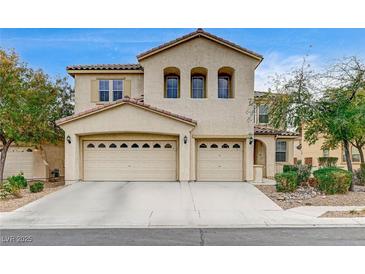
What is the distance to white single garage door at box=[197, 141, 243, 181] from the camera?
53.8 feet

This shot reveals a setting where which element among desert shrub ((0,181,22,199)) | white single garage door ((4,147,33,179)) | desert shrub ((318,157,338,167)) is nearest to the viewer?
desert shrub ((0,181,22,199))

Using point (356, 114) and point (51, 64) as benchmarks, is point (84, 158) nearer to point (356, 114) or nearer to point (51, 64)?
point (51, 64)

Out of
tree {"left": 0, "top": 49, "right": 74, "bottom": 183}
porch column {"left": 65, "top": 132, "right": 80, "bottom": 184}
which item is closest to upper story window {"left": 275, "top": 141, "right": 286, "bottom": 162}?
porch column {"left": 65, "top": 132, "right": 80, "bottom": 184}

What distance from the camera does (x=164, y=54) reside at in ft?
54.7

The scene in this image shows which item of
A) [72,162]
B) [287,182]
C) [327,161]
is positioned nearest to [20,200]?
[72,162]

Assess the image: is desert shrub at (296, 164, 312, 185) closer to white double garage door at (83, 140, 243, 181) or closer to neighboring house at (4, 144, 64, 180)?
white double garage door at (83, 140, 243, 181)

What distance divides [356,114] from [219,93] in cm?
736

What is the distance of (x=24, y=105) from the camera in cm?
1559

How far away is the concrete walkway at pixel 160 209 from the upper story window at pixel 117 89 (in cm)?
593

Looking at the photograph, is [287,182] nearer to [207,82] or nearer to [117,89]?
[207,82]

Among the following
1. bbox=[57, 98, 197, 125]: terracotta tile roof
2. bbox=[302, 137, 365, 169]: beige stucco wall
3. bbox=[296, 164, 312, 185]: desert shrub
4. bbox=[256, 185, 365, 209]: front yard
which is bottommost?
bbox=[256, 185, 365, 209]: front yard

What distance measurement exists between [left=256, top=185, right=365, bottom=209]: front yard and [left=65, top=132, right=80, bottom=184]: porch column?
386 inches

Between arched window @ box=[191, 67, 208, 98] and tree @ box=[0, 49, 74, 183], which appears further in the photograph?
arched window @ box=[191, 67, 208, 98]

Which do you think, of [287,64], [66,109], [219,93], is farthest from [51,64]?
[287,64]
